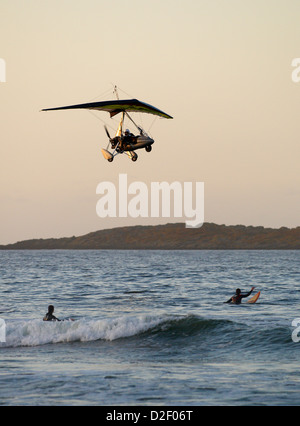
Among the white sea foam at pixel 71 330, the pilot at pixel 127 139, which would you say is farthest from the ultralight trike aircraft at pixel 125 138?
the white sea foam at pixel 71 330

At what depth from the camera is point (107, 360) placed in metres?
25.0

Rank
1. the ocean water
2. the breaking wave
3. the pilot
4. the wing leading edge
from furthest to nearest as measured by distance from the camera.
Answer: the wing leading edge < the pilot < the breaking wave < the ocean water

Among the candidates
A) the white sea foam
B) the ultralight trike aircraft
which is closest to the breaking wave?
the white sea foam

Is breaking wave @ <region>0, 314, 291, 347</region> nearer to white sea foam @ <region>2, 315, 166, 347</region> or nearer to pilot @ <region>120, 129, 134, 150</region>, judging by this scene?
white sea foam @ <region>2, 315, 166, 347</region>

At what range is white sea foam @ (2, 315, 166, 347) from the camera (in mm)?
29258

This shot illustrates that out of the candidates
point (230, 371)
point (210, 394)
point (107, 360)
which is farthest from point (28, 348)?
point (210, 394)

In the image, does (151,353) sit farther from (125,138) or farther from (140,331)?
(125,138)

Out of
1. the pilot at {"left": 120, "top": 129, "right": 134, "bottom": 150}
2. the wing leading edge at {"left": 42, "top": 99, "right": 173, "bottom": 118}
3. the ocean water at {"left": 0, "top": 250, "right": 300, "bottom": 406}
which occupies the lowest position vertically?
the ocean water at {"left": 0, "top": 250, "right": 300, "bottom": 406}

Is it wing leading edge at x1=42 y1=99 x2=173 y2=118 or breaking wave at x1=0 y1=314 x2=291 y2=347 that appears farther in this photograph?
wing leading edge at x1=42 y1=99 x2=173 y2=118

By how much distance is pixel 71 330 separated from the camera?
3091 cm

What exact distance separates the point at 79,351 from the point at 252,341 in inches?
279

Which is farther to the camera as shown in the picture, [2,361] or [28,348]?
[28,348]

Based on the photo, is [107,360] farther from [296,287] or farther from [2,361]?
[296,287]

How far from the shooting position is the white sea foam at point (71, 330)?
2926 cm
